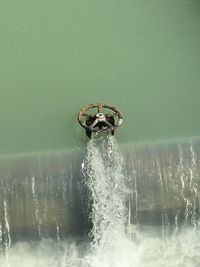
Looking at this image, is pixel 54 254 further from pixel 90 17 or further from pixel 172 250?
pixel 90 17

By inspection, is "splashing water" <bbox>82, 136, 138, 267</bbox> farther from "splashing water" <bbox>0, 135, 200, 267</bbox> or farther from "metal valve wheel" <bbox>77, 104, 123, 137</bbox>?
"metal valve wheel" <bbox>77, 104, 123, 137</bbox>

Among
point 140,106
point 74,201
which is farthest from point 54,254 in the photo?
point 140,106

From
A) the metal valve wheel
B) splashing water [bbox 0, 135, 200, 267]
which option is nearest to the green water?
the metal valve wheel

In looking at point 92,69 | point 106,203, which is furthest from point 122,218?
point 92,69

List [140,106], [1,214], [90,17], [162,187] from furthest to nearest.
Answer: [90,17]
[140,106]
[162,187]
[1,214]

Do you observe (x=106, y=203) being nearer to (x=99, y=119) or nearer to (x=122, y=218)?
(x=122, y=218)

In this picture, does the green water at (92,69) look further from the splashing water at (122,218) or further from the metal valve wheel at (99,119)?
the splashing water at (122,218)
